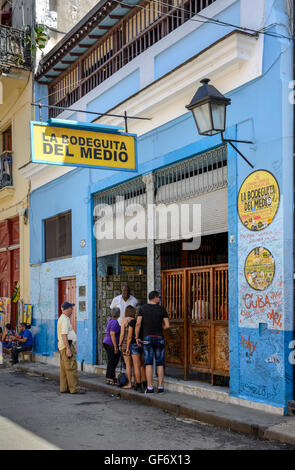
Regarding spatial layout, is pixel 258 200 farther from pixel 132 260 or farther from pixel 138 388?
pixel 132 260

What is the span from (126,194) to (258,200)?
13.6ft

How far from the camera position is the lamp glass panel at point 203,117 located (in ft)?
25.0

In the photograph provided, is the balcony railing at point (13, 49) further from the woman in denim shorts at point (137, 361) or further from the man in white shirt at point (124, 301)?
the woman in denim shorts at point (137, 361)

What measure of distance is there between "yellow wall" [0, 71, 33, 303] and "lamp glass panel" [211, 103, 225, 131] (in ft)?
30.1

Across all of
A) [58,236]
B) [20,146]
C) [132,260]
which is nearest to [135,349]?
[132,260]

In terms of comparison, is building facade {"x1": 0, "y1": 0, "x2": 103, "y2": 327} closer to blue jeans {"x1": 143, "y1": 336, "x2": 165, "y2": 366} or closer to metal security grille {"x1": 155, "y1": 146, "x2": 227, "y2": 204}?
metal security grille {"x1": 155, "y1": 146, "x2": 227, "y2": 204}

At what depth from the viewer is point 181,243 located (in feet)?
35.0

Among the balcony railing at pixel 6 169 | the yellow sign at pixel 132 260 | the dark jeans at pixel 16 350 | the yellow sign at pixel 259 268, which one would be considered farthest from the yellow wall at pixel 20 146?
the yellow sign at pixel 259 268

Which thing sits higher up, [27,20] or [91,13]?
[27,20]

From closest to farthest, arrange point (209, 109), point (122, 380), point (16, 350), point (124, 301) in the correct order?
point (209, 109) → point (122, 380) → point (124, 301) → point (16, 350)

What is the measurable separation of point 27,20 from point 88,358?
9712 mm

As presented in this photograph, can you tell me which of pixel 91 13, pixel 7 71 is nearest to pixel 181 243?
pixel 91 13

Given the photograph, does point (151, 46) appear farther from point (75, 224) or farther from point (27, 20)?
point (27, 20)

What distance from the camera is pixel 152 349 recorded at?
30.4 ft
